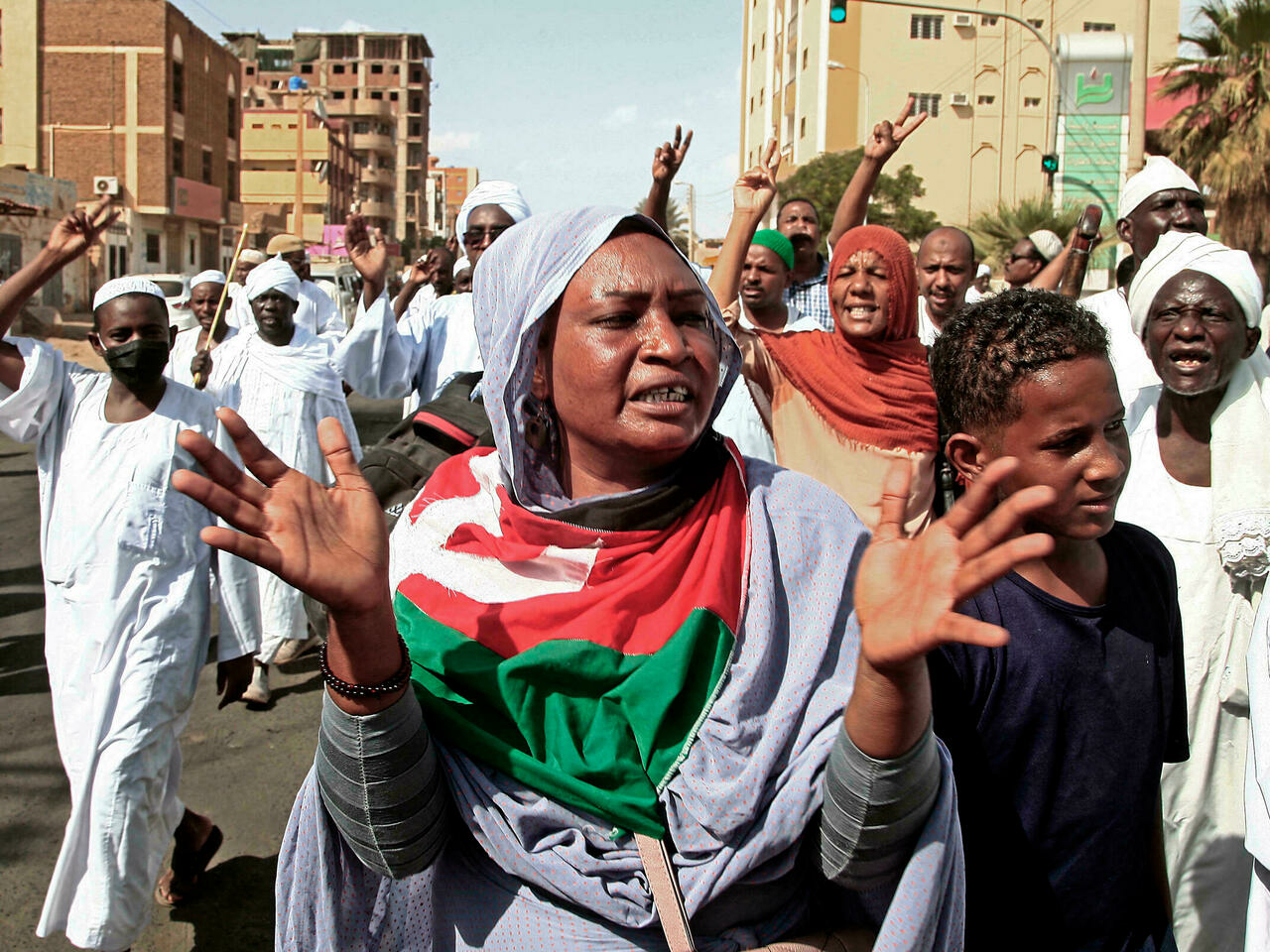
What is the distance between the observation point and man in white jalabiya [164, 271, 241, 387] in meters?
7.72

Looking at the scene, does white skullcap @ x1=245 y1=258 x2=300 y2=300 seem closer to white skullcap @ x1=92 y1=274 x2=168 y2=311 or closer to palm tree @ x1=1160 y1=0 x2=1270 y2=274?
white skullcap @ x1=92 y1=274 x2=168 y2=311

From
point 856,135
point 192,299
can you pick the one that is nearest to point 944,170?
point 856,135

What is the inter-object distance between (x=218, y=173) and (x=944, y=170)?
34.0m

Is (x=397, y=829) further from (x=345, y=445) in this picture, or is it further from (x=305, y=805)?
(x=345, y=445)

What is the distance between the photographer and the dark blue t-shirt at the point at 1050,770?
1.98m

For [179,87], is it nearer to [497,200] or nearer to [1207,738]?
[497,200]

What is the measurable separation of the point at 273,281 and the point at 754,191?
13.4 ft

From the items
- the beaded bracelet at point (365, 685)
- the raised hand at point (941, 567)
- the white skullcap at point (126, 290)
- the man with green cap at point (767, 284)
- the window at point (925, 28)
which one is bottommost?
the beaded bracelet at point (365, 685)

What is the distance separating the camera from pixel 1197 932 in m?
2.92

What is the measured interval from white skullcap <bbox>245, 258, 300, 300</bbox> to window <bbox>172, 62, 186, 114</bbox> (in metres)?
46.5

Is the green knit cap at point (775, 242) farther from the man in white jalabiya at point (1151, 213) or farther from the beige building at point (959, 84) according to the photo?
the beige building at point (959, 84)

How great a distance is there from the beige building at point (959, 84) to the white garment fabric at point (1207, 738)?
52766 millimetres

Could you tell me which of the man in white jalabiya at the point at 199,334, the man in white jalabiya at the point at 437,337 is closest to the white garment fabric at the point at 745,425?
the man in white jalabiya at the point at 437,337

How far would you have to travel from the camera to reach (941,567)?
1458 millimetres
